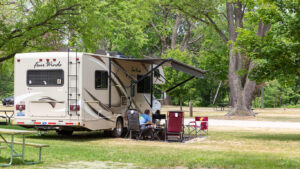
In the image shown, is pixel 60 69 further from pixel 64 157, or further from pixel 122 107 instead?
pixel 64 157

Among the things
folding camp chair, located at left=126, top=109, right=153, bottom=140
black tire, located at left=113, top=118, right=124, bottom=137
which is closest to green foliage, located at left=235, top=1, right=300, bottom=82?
folding camp chair, located at left=126, top=109, right=153, bottom=140

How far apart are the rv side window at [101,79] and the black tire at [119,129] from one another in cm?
163

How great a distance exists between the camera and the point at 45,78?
16.5 meters

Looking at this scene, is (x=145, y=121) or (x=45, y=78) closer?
(x=45, y=78)

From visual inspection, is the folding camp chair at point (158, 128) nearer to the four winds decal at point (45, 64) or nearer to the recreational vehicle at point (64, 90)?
the recreational vehicle at point (64, 90)

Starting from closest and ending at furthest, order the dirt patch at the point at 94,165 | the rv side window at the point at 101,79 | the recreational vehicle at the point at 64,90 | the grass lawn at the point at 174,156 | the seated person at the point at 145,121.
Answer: the dirt patch at the point at 94,165
the grass lawn at the point at 174,156
the recreational vehicle at the point at 64,90
the rv side window at the point at 101,79
the seated person at the point at 145,121

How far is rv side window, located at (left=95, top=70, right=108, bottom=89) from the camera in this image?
1689cm

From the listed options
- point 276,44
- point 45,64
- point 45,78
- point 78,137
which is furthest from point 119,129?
point 276,44

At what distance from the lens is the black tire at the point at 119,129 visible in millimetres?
18172

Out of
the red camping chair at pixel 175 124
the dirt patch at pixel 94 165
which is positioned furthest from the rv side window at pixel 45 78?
the dirt patch at pixel 94 165

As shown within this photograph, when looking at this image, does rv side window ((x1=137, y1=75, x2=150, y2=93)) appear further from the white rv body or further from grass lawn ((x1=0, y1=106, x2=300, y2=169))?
grass lawn ((x1=0, y1=106, x2=300, y2=169))

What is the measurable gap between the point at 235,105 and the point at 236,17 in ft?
20.1

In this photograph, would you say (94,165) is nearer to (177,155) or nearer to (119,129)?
(177,155)

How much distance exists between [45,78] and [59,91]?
0.67 m
